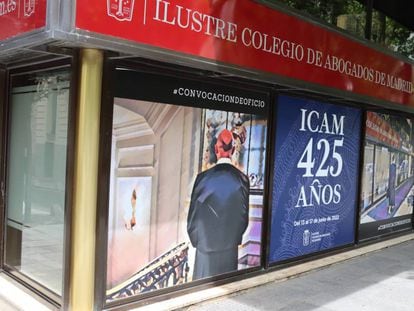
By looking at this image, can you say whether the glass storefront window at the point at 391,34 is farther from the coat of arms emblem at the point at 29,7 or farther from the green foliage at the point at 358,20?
the coat of arms emblem at the point at 29,7

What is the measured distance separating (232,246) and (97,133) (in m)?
2.07

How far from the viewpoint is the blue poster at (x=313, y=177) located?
589 centimetres

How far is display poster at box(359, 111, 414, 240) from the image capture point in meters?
7.66

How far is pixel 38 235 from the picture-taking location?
15.3 feet

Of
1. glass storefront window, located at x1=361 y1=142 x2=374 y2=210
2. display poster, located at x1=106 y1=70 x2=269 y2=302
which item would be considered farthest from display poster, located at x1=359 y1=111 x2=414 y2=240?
display poster, located at x1=106 y1=70 x2=269 y2=302

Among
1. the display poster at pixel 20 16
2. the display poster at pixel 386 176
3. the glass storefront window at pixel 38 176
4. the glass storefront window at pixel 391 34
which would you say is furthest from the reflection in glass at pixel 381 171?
the display poster at pixel 20 16

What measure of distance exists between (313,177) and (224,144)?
70.2 inches

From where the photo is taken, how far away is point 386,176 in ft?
27.1

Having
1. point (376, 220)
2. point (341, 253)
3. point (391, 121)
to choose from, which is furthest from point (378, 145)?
point (341, 253)

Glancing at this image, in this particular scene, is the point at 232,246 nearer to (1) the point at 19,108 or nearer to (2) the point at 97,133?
(2) the point at 97,133

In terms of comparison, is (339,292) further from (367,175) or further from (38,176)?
(38,176)

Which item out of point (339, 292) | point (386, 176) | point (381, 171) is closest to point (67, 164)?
point (339, 292)


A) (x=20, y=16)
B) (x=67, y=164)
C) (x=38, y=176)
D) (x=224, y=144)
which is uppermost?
(x=20, y=16)

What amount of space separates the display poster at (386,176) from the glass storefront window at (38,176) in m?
4.74
